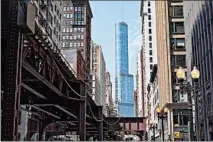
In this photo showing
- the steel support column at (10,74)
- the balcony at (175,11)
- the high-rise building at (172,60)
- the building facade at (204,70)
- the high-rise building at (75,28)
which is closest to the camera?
the steel support column at (10,74)

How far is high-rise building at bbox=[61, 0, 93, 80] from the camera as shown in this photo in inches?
669

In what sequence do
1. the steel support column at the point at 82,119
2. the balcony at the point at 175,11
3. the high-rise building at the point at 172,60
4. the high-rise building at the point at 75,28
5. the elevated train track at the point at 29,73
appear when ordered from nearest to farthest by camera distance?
the elevated train track at the point at 29,73
the high-rise building at the point at 75,28
the steel support column at the point at 82,119
the high-rise building at the point at 172,60
the balcony at the point at 175,11

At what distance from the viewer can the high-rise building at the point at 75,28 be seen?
55.8ft

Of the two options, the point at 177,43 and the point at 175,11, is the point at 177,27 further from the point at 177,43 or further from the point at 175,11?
the point at 175,11

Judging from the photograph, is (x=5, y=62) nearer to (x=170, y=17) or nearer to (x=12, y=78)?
(x=12, y=78)

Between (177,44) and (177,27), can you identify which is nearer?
(177,44)

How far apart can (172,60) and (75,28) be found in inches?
1634

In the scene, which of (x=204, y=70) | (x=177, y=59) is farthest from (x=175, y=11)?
(x=204, y=70)

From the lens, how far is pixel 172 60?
60312 mm

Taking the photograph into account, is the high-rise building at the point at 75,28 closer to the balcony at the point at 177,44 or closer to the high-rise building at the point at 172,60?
the high-rise building at the point at 172,60

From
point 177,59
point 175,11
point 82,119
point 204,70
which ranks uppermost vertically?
point 175,11

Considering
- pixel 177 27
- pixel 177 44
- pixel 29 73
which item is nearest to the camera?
pixel 29 73

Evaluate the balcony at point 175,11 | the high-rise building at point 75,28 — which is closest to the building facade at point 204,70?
the high-rise building at point 75,28

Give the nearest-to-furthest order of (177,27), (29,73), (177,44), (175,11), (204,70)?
(29,73) → (204,70) → (177,44) → (177,27) → (175,11)
